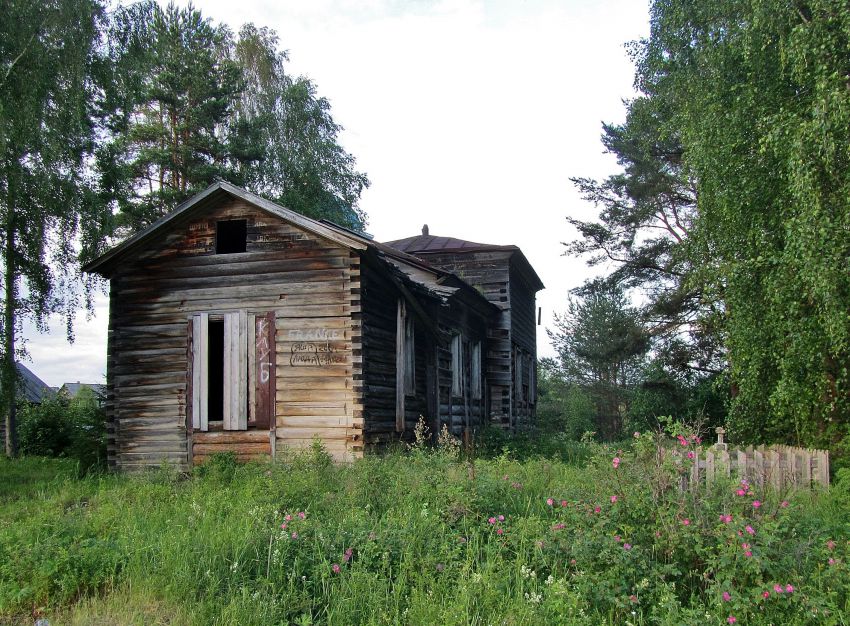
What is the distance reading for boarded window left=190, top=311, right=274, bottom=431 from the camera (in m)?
12.6

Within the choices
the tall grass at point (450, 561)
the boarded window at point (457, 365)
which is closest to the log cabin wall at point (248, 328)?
the tall grass at point (450, 561)

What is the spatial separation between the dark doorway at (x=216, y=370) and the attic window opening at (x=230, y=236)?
5.52ft

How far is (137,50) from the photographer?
52.3 ft

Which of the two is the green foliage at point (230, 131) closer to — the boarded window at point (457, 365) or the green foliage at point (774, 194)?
the boarded window at point (457, 365)

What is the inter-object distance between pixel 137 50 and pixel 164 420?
8510mm

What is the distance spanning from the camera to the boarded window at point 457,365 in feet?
59.4

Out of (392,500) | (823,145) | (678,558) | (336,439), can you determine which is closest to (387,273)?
(336,439)

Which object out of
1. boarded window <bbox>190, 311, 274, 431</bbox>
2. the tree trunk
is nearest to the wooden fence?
boarded window <bbox>190, 311, 274, 431</bbox>

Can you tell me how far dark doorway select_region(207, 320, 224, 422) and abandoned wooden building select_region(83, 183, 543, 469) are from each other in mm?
208

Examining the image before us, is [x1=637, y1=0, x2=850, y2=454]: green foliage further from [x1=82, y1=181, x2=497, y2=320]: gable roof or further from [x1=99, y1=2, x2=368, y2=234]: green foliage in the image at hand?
[x1=99, y1=2, x2=368, y2=234]: green foliage

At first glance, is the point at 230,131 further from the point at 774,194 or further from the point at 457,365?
the point at 774,194

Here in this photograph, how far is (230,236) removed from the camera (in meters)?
14.9

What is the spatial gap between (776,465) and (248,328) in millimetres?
8765

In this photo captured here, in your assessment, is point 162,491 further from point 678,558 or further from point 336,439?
point 678,558
